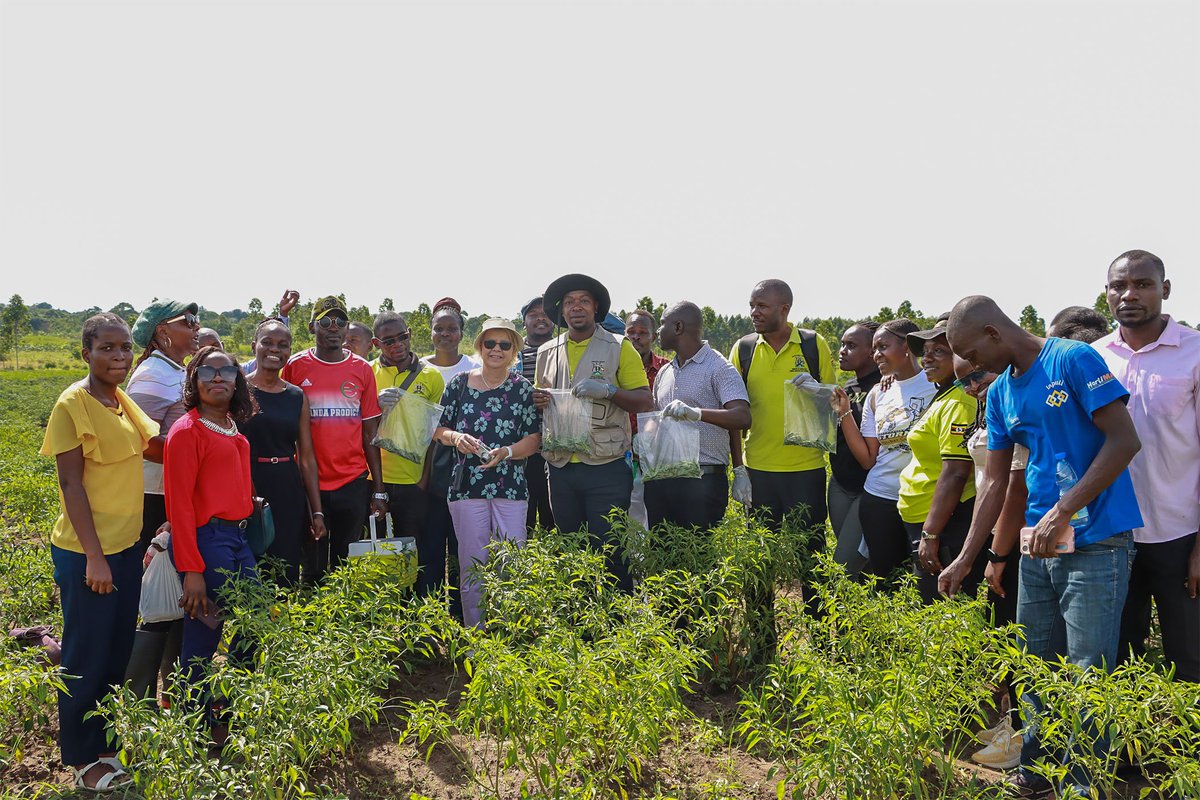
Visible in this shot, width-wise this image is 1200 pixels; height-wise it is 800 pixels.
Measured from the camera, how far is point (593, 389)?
4.67 meters

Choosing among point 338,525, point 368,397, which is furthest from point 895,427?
point 338,525

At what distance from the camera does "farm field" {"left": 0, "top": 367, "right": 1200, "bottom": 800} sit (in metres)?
2.60

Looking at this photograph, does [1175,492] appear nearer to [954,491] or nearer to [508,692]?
[954,491]

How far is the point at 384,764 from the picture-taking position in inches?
147

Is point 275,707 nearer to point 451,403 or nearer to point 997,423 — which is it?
point 451,403

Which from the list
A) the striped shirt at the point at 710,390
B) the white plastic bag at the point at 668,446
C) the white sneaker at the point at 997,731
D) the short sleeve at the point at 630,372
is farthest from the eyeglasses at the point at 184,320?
the white sneaker at the point at 997,731

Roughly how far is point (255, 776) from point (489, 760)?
1.34 m

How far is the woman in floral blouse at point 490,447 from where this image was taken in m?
A: 4.74

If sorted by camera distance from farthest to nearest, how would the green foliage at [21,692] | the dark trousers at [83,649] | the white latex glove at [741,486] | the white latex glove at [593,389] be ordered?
the white latex glove at [741,486] → the white latex glove at [593,389] → the dark trousers at [83,649] → the green foliage at [21,692]

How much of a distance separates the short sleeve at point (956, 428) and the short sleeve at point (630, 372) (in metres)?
1.72

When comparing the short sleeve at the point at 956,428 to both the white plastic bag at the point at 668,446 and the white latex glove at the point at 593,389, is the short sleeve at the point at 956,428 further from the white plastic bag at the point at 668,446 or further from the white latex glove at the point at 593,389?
the white latex glove at the point at 593,389

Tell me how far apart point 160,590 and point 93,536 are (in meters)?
0.40

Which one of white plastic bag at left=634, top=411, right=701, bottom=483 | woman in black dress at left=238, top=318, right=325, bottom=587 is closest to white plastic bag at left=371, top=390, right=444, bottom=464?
woman in black dress at left=238, top=318, right=325, bottom=587

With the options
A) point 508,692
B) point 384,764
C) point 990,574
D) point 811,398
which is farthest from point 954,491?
point 384,764
